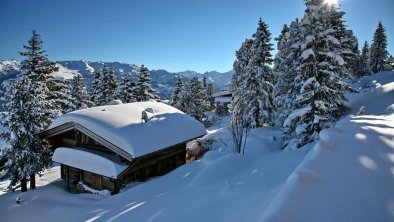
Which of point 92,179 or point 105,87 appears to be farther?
point 105,87

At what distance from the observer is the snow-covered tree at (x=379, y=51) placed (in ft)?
174

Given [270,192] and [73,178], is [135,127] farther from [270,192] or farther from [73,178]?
[270,192]

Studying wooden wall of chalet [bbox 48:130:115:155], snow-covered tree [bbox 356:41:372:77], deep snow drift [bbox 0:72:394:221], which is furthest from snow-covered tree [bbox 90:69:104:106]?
snow-covered tree [bbox 356:41:372:77]

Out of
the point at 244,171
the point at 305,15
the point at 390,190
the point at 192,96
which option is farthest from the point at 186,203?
the point at 192,96

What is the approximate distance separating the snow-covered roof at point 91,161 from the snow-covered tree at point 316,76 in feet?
37.6

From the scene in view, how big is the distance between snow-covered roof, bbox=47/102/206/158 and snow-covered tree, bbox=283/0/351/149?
7561 millimetres

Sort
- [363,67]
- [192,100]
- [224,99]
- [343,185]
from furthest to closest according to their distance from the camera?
[224,99], [363,67], [192,100], [343,185]

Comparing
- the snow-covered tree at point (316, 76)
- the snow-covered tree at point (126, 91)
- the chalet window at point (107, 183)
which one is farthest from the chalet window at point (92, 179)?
the snow-covered tree at point (126, 91)

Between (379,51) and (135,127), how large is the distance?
59750 millimetres

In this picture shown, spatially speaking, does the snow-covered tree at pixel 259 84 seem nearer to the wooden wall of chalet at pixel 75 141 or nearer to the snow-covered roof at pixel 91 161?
the wooden wall of chalet at pixel 75 141

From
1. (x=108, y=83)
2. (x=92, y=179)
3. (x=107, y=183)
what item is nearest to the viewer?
(x=107, y=183)

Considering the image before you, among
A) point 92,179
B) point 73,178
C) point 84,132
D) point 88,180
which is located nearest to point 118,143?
point 84,132

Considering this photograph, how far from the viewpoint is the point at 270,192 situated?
6805mm

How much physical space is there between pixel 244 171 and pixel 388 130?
5.73m
